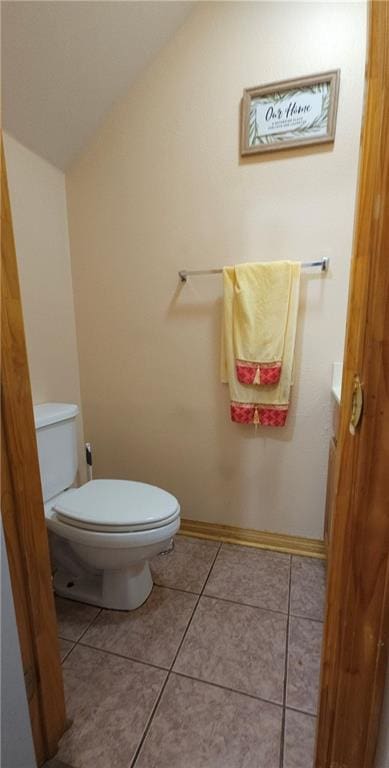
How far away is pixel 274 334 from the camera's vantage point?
4.48 ft

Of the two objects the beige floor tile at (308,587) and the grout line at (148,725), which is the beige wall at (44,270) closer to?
the grout line at (148,725)

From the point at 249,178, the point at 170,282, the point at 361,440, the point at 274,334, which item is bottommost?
the point at 361,440

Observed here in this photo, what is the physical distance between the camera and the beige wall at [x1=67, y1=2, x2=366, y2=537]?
1254mm

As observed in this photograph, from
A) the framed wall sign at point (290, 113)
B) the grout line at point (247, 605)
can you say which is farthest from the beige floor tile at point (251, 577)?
the framed wall sign at point (290, 113)

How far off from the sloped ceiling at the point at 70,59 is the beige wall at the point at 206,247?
80 millimetres

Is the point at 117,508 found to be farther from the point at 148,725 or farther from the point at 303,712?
the point at 303,712

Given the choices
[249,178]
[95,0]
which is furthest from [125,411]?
[95,0]

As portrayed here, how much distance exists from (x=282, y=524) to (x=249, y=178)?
5.28 feet

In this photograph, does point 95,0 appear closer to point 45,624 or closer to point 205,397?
point 205,397

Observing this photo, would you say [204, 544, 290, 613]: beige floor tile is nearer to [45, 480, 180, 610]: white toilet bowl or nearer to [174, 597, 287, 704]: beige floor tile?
[174, 597, 287, 704]: beige floor tile

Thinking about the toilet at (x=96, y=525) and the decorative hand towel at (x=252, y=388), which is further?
the decorative hand towel at (x=252, y=388)

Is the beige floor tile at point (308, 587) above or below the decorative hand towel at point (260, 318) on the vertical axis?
below

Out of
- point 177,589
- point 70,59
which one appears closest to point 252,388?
point 177,589

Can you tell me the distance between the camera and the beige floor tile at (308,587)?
4.09 ft
